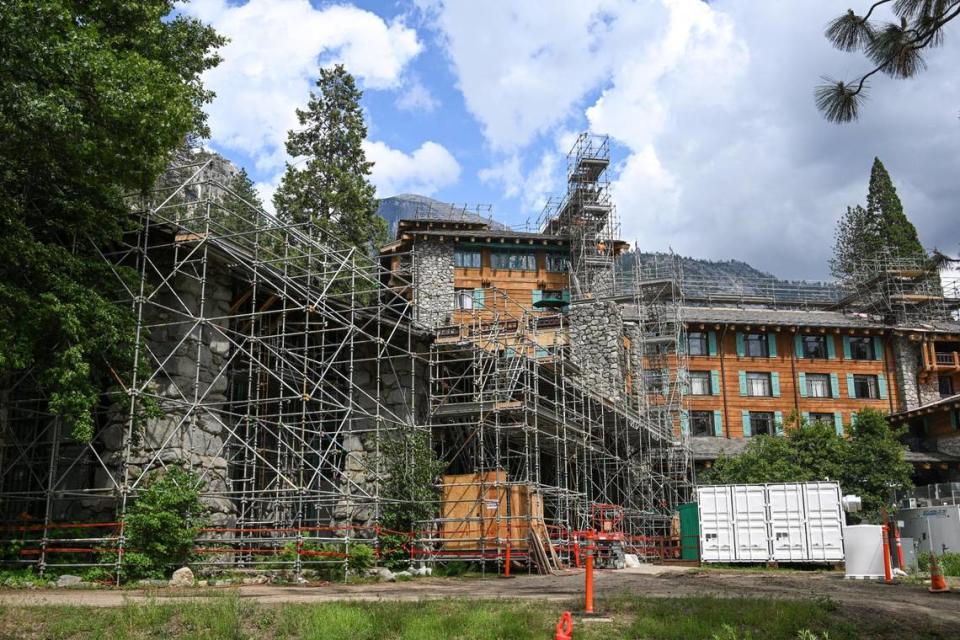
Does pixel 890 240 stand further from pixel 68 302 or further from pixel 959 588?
pixel 68 302

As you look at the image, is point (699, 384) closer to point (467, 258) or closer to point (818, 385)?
point (818, 385)

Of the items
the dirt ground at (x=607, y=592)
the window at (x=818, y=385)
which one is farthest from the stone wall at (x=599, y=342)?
the dirt ground at (x=607, y=592)

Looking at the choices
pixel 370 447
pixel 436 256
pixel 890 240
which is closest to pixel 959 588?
pixel 370 447

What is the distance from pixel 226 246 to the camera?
20.3 m

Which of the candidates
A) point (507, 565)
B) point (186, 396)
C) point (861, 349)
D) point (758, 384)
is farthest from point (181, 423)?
point (861, 349)

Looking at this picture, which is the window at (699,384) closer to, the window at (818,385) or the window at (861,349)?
the window at (818,385)

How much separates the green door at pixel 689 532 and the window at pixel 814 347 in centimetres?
2248

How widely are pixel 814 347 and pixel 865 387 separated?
12.0ft

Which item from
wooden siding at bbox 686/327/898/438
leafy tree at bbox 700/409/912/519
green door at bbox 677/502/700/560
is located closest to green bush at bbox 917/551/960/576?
green door at bbox 677/502/700/560

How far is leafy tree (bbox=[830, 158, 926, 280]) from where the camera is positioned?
5934cm

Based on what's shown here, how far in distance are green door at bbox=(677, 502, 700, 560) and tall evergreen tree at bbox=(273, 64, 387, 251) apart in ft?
61.5

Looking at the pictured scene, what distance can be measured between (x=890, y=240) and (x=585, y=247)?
24.8m

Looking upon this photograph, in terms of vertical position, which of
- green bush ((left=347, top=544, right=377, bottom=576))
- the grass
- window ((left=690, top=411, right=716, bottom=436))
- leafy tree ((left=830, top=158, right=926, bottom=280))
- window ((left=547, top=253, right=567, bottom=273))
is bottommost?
the grass

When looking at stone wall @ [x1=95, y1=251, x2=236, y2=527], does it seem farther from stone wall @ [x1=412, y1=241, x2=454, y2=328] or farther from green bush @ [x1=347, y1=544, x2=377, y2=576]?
stone wall @ [x1=412, y1=241, x2=454, y2=328]
